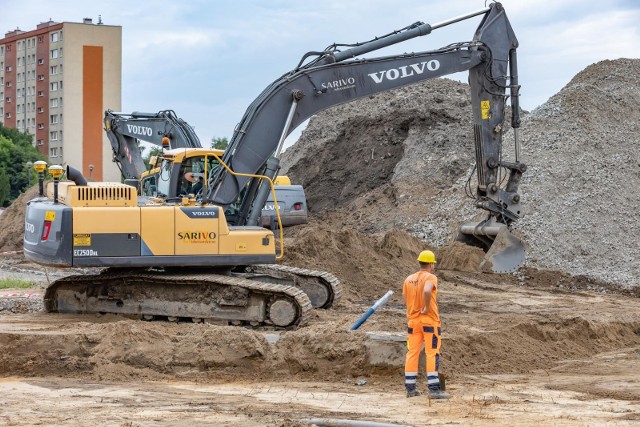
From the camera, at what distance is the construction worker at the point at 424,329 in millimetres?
9898

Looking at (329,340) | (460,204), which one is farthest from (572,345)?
(460,204)

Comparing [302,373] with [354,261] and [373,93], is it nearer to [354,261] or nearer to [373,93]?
[373,93]

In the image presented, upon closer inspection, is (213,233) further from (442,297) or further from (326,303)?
(442,297)

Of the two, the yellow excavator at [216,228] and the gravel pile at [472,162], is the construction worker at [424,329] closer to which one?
the yellow excavator at [216,228]

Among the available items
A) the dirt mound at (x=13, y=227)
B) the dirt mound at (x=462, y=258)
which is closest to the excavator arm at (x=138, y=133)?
the dirt mound at (x=13, y=227)

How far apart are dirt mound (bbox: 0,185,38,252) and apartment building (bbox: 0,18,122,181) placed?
24.2 metres

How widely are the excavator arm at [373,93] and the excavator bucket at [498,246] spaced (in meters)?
0.87

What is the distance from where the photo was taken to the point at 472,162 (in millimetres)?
32312

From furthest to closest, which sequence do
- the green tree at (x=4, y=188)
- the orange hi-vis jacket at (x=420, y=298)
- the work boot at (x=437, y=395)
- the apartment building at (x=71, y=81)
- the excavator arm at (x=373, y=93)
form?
the green tree at (x=4, y=188), the apartment building at (x=71, y=81), the excavator arm at (x=373, y=93), the orange hi-vis jacket at (x=420, y=298), the work boot at (x=437, y=395)

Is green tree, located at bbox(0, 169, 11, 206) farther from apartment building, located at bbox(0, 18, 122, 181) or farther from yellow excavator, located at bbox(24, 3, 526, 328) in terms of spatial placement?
yellow excavator, located at bbox(24, 3, 526, 328)

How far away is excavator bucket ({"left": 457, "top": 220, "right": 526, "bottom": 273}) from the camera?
2038cm

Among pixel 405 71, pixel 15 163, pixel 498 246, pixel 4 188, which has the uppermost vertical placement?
pixel 15 163

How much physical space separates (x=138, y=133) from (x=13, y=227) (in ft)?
19.9

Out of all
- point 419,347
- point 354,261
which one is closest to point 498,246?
point 354,261
